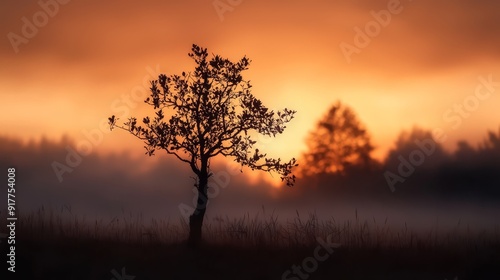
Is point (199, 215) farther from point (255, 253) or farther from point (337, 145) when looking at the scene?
point (337, 145)

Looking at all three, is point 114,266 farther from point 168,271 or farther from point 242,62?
point 242,62

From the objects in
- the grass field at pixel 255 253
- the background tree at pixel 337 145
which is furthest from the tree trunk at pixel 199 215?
the background tree at pixel 337 145

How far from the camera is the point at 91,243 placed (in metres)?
24.4

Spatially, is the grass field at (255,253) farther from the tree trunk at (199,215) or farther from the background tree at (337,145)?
the background tree at (337,145)

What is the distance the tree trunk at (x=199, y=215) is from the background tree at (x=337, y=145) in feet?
74.5

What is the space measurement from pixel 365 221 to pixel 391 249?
1609 mm

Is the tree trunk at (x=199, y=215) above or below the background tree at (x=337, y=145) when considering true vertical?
below

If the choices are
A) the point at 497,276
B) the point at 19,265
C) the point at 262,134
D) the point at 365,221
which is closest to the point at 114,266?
the point at 19,265

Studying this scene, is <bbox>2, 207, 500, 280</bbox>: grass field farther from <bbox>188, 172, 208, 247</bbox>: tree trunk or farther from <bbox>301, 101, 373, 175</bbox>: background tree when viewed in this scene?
<bbox>301, 101, 373, 175</bbox>: background tree

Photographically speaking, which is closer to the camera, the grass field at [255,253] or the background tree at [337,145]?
the grass field at [255,253]

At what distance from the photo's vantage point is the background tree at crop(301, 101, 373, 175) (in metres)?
47.9

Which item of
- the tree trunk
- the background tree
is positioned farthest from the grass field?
the background tree

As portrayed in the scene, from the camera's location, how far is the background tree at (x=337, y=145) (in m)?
47.9

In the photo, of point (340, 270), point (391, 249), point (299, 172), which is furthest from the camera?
point (299, 172)
